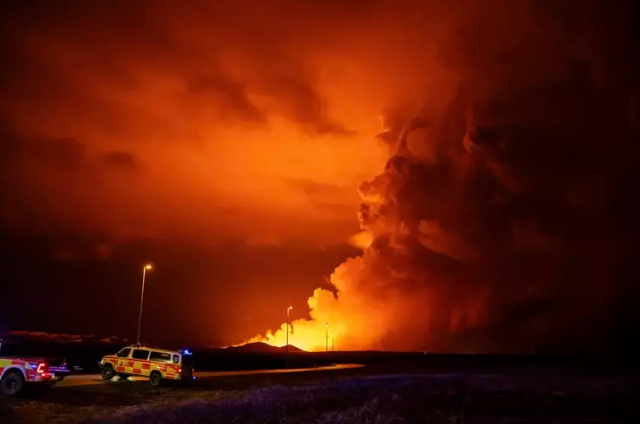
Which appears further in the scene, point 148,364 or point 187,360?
point 187,360

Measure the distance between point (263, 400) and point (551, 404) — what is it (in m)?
11.0

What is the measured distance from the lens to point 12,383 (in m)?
22.3

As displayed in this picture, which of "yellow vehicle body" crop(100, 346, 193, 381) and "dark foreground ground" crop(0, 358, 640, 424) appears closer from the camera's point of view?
"dark foreground ground" crop(0, 358, 640, 424)

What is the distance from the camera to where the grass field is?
1728 centimetres

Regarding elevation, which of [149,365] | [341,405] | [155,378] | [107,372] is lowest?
[341,405]

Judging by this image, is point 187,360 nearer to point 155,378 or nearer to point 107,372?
point 155,378

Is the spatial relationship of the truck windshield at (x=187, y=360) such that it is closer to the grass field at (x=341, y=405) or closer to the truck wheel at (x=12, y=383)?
the grass field at (x=341, y=405)

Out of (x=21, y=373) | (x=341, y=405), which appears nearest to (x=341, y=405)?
(x=341, y=405)

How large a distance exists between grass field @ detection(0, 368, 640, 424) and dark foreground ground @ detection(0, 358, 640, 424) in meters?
0.03

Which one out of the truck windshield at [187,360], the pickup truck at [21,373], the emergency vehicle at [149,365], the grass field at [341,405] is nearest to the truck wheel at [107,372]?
the emergency vehicle at [149,365]

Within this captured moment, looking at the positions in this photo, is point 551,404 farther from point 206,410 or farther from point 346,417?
point 206,410

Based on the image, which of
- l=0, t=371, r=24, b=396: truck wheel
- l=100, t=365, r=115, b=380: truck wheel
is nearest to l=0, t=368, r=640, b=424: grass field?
l=0, t=371, r=24, b=396: truck wheel

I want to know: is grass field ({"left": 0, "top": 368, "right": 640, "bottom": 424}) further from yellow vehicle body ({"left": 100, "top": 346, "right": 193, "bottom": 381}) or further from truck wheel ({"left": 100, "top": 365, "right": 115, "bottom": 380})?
truck wheel ({"left": 100, "top": 365, "right": 115, "bottom": 380})

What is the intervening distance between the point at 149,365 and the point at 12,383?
9803 mm
